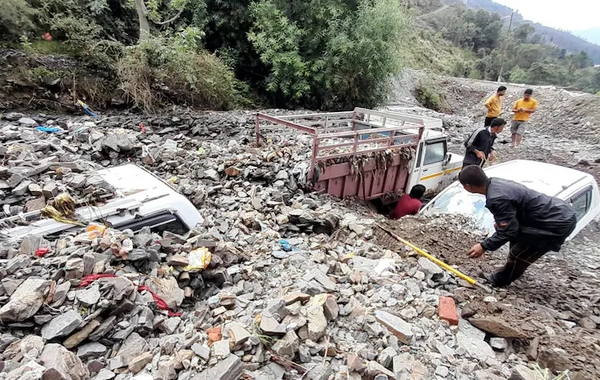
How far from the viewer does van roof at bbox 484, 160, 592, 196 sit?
465 cm

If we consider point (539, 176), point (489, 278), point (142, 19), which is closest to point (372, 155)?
point (539, 176)

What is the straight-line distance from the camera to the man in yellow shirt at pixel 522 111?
27.3 ft

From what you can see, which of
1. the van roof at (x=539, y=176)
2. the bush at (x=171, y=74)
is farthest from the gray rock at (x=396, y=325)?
the bush at (x=171, y=74)

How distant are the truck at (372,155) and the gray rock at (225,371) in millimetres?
3551

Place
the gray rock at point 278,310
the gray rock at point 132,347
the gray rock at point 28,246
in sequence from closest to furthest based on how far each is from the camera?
the gray rock at point 132,347 < the gray rock at point 278,310 < the gray rock at point 28,246

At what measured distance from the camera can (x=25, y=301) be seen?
2109 mm

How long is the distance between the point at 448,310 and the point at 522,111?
797cm

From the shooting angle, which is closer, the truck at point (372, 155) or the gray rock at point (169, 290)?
the gray rock at point (169, 290)

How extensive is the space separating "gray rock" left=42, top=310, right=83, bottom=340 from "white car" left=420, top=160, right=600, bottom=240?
4.57 meters

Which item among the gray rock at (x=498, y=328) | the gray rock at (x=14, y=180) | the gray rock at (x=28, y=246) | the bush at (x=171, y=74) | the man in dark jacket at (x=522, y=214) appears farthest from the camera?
the bush at (x=171, y=74)

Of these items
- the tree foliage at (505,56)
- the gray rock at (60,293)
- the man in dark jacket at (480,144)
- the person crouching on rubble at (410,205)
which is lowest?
the person crouching on rubble at (410,205)

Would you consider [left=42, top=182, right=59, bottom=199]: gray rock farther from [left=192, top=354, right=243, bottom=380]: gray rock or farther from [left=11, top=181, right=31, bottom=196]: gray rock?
[left=192, top=354, right=243, bottom=380]: gray rock

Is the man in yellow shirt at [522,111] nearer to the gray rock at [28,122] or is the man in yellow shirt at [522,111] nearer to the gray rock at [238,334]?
the gray rock at [238,334]

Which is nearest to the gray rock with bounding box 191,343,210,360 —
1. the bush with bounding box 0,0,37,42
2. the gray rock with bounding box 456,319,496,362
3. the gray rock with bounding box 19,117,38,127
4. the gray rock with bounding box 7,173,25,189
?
the gray rock with bounding box 456,319,496,362
